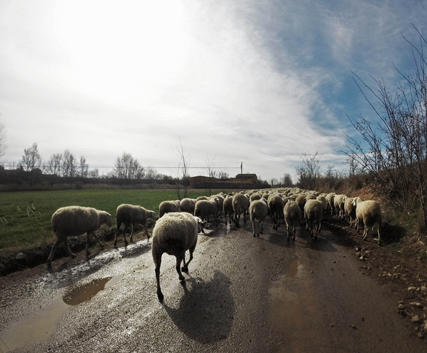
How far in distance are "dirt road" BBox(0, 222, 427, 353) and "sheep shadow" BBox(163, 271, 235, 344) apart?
0.02 metres

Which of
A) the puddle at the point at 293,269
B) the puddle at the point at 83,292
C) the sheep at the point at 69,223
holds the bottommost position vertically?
the puddle at the point at 83,292

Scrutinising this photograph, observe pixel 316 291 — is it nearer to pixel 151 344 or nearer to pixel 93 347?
pixel 151 344

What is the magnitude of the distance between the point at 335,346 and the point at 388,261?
4459 millimetres

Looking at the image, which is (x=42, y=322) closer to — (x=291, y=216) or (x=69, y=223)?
(x=69, y=223)

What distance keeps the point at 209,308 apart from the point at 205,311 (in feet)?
0.38

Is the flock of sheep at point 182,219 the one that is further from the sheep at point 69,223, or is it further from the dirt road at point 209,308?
the dirt road at point 209,308

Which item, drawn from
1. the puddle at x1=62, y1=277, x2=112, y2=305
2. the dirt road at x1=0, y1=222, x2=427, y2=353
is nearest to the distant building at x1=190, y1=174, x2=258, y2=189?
the dirt road at x1=0, y1=222, x2=427, y2=353

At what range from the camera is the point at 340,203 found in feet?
43.7

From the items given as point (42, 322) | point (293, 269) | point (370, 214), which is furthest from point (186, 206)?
point (42, 322)

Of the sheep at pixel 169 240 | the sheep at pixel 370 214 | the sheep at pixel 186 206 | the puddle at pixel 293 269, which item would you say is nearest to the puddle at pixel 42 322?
the sheep at pixel 169 240

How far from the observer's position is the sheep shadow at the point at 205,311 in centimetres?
345

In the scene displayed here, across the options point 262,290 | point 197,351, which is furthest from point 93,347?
point 262,290

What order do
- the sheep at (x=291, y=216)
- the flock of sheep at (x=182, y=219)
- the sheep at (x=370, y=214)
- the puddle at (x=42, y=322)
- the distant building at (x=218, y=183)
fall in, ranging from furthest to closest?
the distant building at (x=218, y=183) → the sheep at (x=291, y=216) → the sheep at (x=370, y=214) → the flock of sheep at (x=182, y=219) → the puddle at (x=42, y=322)

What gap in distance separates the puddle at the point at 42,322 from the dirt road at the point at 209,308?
0.06ft
